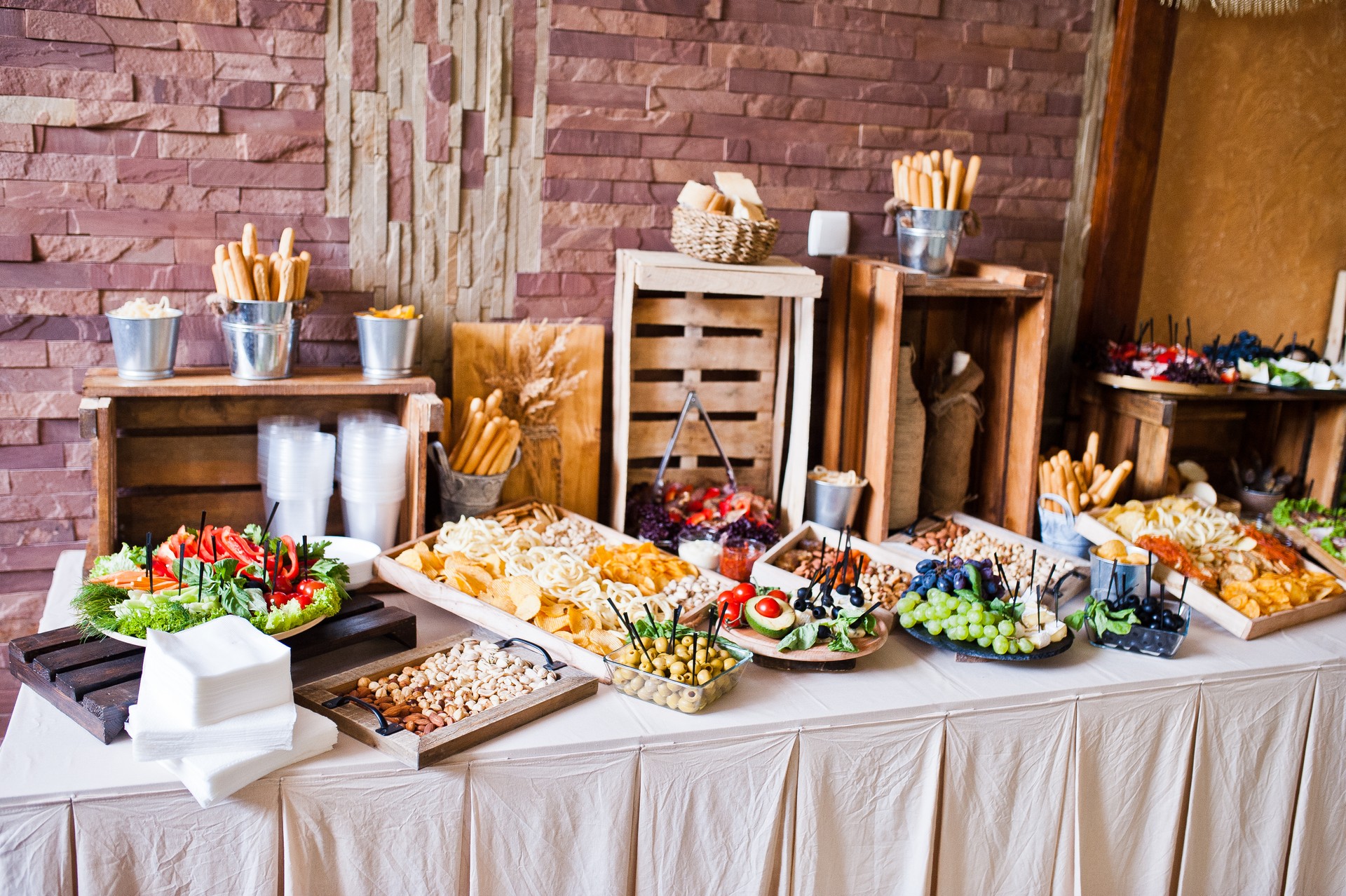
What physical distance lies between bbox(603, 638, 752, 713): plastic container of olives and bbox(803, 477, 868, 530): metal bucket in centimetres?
104

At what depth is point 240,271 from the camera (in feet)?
8.37

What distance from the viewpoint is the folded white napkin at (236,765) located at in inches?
67.2

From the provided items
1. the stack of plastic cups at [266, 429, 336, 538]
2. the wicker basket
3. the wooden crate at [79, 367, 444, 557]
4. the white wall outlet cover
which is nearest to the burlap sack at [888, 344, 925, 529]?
the white wall outlet cover

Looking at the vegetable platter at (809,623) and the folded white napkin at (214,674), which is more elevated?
the folded white napkin at (214,674)

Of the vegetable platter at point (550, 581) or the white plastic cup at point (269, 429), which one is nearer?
the vegetable platter at point (550, 581)

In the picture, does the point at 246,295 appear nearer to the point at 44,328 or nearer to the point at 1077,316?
the point at 44,328

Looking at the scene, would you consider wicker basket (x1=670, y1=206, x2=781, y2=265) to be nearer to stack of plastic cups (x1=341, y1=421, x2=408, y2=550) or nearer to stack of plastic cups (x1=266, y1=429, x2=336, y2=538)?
stack of plastic cups (x1=341, y1=421, x2=408, y2=550)

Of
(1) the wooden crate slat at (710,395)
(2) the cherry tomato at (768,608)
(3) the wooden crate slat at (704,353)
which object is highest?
(3) the wooden crate slat at (704,353)

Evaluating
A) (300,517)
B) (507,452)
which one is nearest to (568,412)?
(507,452)

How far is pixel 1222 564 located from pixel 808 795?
1497mm

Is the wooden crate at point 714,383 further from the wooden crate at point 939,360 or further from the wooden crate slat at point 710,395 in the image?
the wooden crate at point 939,360

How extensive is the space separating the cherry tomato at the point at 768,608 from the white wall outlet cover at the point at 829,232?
4.51 feet

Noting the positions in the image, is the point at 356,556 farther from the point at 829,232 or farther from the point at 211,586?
the point at 829,232

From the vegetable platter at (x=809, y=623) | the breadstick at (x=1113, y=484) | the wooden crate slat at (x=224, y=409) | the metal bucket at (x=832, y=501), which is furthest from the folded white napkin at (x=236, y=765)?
the breadstick at (x=1113, y=484)
